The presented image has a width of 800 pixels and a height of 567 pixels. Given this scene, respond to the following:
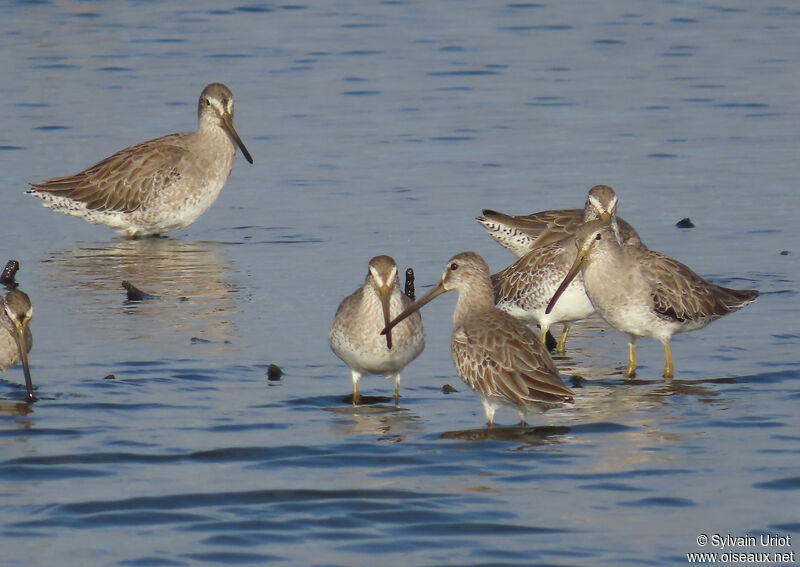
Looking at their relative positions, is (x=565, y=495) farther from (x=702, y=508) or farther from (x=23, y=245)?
(x=23, y=245)

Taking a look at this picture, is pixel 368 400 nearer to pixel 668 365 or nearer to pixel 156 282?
pixel 668 365

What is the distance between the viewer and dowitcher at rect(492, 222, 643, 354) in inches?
468

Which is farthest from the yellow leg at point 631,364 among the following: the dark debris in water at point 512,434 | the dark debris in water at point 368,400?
the dark debris in water at point 368,400

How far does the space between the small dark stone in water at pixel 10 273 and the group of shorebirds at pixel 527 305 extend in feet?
8.50

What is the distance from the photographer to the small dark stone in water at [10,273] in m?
13.2

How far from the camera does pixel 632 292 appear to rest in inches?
436

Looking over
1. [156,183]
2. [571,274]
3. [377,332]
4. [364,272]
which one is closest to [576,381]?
[571,274]

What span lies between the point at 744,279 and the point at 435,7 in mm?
15645

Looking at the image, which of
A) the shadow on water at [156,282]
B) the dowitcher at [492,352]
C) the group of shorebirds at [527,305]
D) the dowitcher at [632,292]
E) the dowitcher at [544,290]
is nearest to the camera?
the dowitcher at [492,352]

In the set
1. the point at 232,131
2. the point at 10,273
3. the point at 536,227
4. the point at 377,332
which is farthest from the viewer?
the point at 232,131

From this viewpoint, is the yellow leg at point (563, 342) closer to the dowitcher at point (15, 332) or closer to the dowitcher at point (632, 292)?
the dowitcher at point (632, 292)

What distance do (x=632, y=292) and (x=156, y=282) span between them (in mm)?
4542

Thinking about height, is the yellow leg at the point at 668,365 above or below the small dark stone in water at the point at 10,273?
below

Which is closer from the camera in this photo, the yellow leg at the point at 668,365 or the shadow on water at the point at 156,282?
the yellow leg at the point at 668,365
